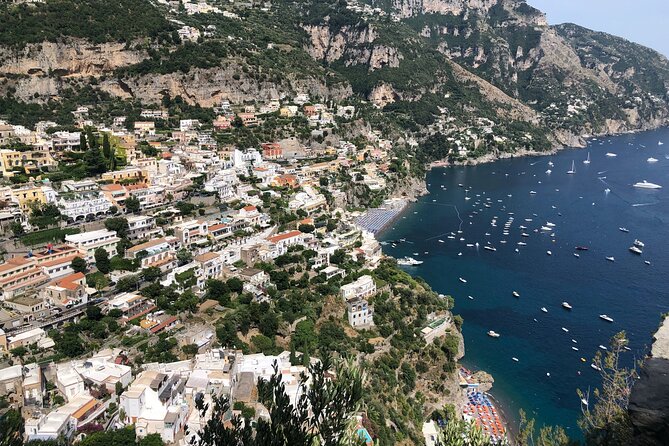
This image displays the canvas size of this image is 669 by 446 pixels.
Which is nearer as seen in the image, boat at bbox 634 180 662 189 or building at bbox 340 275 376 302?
building at bbox 340 275 376 302

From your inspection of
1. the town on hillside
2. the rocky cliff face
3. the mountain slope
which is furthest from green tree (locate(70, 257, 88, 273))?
the mountain slope

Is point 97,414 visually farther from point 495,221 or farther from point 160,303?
point 495,221

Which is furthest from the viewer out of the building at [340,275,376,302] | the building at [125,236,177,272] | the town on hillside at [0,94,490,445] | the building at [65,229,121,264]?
the building at [340,275,376,302]

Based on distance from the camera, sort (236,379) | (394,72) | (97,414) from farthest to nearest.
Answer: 1. (394,72)
2. (236,379)
3. (97,414)

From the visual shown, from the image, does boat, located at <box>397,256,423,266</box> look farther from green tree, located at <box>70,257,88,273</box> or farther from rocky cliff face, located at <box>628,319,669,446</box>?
rocky cliff face, located at <box>628,319,669,446</box>

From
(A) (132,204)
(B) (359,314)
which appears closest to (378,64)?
(A) (132,204)

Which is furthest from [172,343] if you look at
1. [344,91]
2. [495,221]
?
[344,91]

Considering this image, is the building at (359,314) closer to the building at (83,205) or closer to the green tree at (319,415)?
the building at (83,205)
